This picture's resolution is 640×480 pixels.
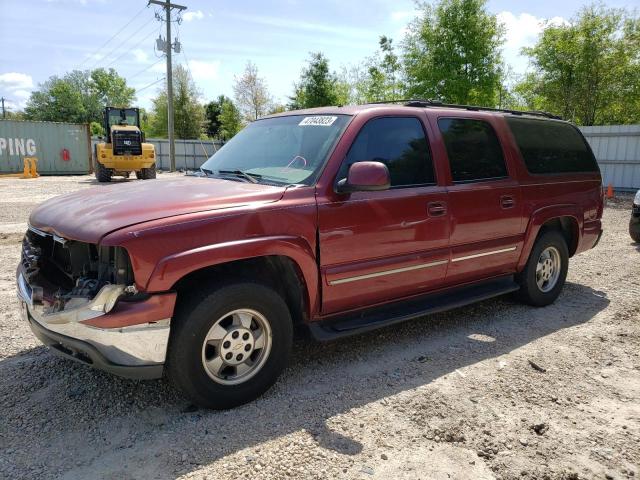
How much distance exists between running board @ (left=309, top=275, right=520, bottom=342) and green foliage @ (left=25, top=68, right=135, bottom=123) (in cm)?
8410

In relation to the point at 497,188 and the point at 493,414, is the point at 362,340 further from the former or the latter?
the point at 497,188

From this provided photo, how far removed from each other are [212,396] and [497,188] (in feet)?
9.95

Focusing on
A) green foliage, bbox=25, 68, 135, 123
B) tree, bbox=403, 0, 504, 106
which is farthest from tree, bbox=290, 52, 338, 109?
green foliage, bbox=25, 68, 135, 123

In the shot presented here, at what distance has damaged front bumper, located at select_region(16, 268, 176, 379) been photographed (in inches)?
107

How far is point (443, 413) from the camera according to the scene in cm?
317

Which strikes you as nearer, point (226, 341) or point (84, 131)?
point (226, 341)

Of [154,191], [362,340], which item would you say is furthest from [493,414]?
[154,191]

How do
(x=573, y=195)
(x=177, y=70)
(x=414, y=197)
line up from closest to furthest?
1. (x=414, y=197)
2. (x=573, y=195)
3. (x=177, y=70)

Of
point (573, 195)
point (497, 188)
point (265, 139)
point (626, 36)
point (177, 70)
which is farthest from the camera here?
point (177, 70)

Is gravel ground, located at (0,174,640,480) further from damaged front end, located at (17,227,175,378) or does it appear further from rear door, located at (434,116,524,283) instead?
rear door, located at (434,116,524,283)

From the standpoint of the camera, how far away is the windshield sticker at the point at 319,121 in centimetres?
384

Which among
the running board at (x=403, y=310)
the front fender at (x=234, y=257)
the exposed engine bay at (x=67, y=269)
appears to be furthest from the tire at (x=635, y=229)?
the exposed engine bay at (x=67, y=269)

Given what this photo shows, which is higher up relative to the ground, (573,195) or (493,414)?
(573,195)

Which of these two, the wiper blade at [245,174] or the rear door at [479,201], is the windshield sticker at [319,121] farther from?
the rear door at [479,201]
